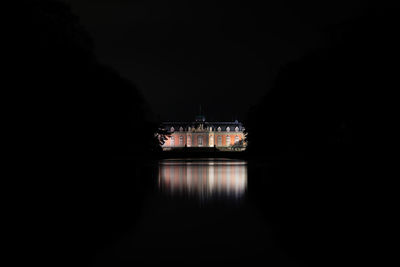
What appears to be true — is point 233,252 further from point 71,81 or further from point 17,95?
point 71,81

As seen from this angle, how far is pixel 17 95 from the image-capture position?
76.3ft

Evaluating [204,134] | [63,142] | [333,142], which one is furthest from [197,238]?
[204,134]

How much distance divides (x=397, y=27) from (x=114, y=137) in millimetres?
29856

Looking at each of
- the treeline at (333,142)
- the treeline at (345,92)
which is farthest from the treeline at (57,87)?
the treeline at (345,92)

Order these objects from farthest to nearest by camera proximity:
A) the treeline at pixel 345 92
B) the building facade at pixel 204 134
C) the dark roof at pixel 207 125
Result: 1. the dark roof at pixel 207 125
2. the building facade at pixel 204 134
3. the treeline at pixel 345 92

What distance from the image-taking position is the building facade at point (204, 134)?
577 feet

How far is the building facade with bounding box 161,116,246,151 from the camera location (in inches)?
6924

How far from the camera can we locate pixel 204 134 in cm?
17600

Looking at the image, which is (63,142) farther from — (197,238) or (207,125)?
(207,125)

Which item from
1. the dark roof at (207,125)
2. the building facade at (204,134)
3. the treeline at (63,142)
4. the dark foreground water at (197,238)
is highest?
the dark roof at (207,125)

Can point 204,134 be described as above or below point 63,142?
above

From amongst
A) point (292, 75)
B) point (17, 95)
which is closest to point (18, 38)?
point (17, 95)

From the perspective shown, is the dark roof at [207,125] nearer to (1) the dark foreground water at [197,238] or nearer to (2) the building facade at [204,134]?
(2) the building facade at [204,134]

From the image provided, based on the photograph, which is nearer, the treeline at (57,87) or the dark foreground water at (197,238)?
the dark foreground water at (197,238)
